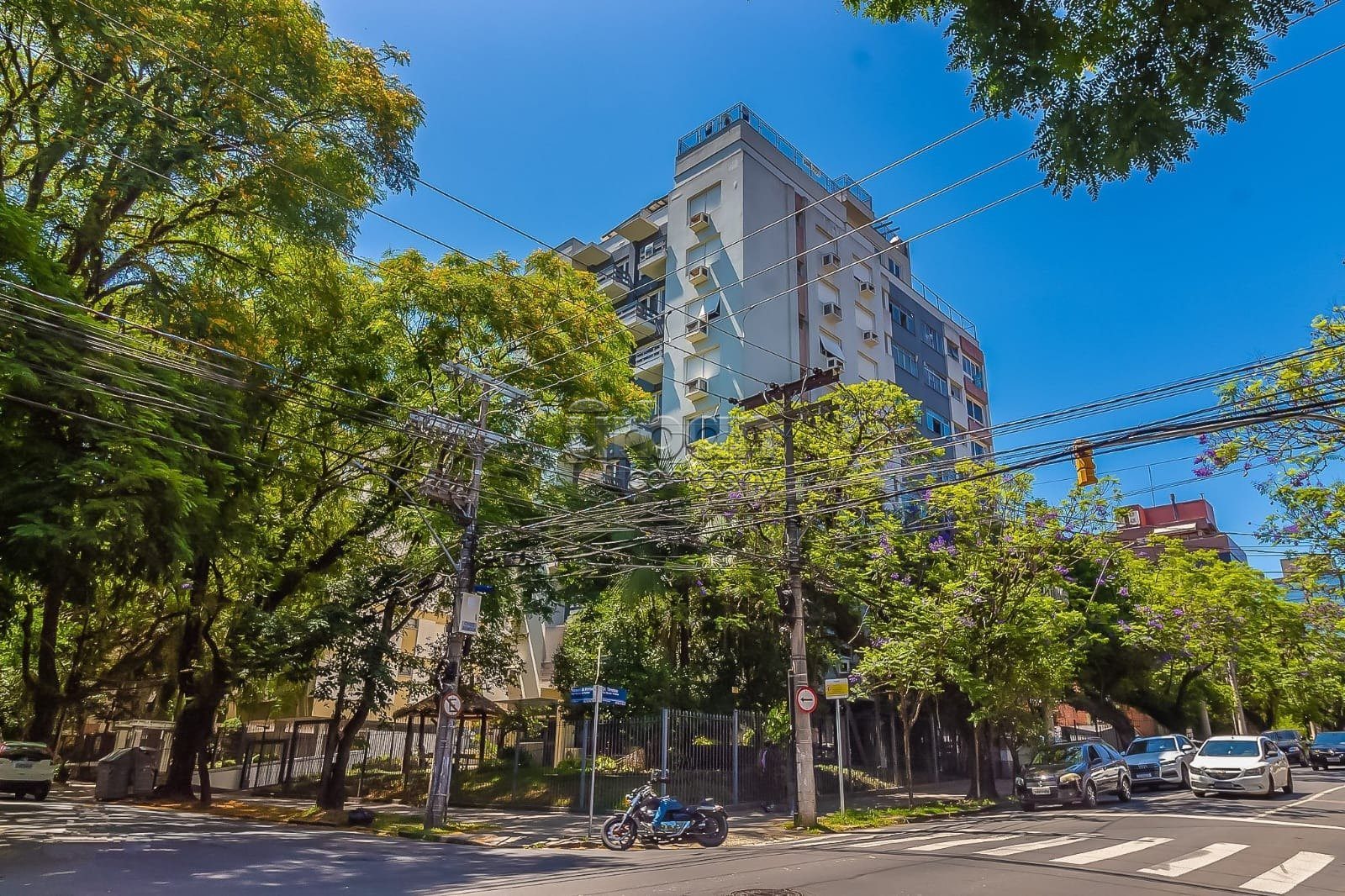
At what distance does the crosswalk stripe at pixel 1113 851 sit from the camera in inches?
418

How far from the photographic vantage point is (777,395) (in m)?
19.7

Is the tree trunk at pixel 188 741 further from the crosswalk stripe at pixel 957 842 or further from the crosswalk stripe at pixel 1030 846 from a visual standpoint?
the crosswalk stripe at pixel 1030 846

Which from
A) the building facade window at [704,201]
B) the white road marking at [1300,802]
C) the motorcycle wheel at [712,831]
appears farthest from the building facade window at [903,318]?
the motorcycle wheel at [712,831]

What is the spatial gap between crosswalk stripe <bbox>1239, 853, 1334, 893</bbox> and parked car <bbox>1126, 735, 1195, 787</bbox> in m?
14.6

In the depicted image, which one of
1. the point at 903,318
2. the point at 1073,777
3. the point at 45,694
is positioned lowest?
the point at 1073,777

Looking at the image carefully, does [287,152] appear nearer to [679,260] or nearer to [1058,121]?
[1058,121]

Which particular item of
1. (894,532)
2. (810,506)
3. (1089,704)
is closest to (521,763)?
(810,506)

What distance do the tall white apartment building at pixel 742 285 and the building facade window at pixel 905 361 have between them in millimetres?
84

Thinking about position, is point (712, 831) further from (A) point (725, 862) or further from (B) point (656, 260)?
(B) point (656, 260)

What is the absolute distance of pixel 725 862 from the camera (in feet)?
36.9

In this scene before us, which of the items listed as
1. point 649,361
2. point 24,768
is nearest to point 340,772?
point 24,768

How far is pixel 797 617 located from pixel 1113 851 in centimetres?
754

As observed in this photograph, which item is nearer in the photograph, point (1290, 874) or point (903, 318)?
point (1290, 874)

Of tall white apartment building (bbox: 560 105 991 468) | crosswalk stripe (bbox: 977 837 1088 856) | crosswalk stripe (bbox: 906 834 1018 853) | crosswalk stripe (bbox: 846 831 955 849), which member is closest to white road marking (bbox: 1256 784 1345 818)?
crosswalk stripe (bbox: 977 837 1088 856)
